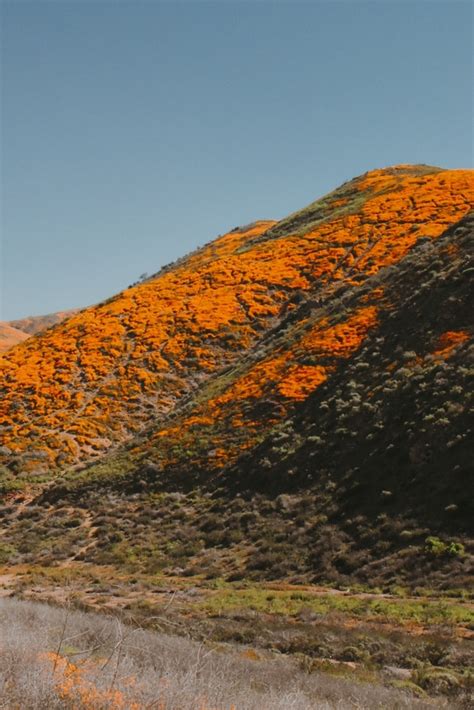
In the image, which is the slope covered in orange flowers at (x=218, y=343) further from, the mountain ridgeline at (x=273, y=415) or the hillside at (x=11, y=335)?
the hillside at (x=11, y=335)

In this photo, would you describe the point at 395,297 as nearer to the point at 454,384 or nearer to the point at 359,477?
the point at 454,384

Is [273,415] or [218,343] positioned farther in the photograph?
[218,343]

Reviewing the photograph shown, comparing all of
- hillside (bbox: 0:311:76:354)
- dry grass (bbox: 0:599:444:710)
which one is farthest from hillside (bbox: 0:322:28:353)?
dry grass (bbox: 0:599:444:710)

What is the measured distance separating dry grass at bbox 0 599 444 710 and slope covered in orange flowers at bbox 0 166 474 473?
70.9ft

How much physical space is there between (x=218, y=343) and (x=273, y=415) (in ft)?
65.3

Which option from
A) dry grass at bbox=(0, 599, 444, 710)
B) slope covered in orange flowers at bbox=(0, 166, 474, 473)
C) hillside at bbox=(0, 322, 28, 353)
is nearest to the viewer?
dry grass at bbox=(0, 599, 444, 710)

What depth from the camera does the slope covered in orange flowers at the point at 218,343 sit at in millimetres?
37219

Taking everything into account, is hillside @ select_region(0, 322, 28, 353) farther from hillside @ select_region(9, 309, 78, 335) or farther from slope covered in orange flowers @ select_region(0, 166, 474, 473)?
slope covered in orange flowers @ select_region(0, 166, 474, 473)

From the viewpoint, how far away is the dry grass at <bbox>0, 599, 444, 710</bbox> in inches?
222

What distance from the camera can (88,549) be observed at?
27.0 meters

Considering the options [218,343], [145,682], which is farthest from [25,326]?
[145,682]

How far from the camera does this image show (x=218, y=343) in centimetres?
5219

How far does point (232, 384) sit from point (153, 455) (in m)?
8.53

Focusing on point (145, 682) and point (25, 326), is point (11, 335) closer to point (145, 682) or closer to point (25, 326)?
point (25, 326)
